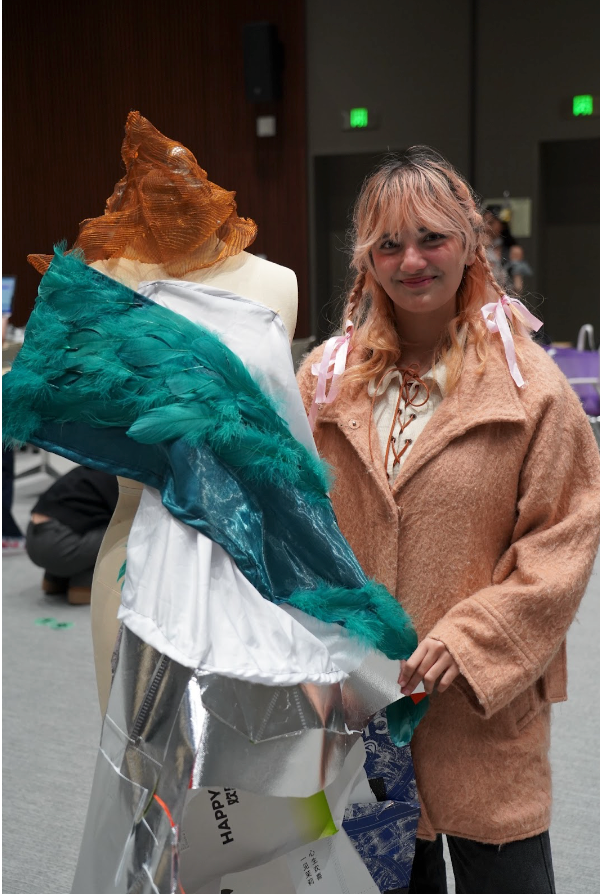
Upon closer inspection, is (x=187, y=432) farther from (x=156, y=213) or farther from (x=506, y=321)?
(x=506, y=321)

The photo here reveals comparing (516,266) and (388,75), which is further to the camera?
(388,75)

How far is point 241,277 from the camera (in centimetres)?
141

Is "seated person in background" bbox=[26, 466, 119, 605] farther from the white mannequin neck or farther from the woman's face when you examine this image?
the woman's face

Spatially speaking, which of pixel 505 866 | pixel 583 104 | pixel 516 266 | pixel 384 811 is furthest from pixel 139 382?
pixel 583 104

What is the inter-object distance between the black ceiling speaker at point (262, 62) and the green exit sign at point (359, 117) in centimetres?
64

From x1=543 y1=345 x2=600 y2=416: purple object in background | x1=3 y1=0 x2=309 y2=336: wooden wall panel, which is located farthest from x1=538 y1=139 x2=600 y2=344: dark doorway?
x1=543 y1=345 x2=600 y2=416: purple object in background

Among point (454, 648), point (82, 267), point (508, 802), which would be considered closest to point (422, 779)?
point (508, 802)

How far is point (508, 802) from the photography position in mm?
1323

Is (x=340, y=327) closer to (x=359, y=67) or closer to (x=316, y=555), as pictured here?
(x=316, y=555)

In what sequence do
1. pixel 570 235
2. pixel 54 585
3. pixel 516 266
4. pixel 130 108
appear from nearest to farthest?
1. pixel 54 585
2. pixel 516 266
3. pixel 570 235
4. pixel 130 108

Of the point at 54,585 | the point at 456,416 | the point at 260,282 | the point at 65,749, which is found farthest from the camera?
the point at 54,585

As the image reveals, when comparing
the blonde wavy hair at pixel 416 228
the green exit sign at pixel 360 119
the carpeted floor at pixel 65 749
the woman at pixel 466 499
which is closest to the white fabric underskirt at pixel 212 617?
the woman at pixel 466 499

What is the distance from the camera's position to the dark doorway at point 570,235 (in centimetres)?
707

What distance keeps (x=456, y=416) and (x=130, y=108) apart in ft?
25.1
